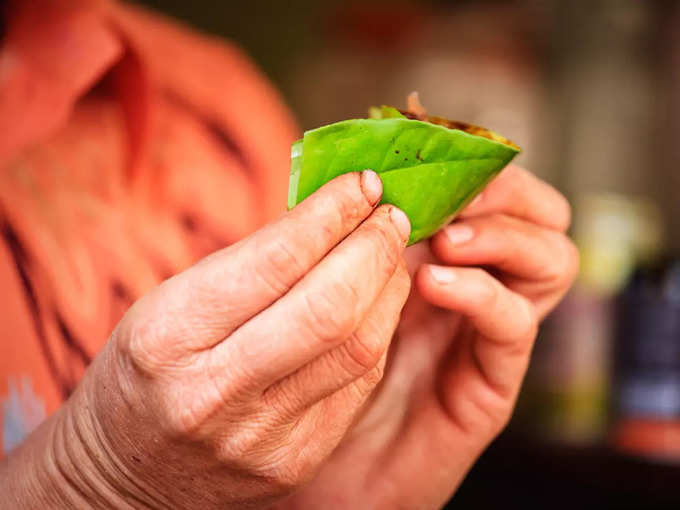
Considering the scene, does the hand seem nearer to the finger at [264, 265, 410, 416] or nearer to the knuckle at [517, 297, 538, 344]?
the finger at [264, 265, 410, 416]

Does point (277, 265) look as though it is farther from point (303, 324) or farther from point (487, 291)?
point (487, 291)

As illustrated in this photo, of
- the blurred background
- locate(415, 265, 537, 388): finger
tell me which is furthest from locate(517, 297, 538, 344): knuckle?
the blurred background

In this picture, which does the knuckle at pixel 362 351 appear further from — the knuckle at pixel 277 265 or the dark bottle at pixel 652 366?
the dark bottle at pixel 652 366

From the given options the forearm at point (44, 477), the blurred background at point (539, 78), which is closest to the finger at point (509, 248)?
the forearm at point (44, 477)

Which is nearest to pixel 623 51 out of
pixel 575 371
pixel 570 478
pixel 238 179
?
pixel 575 371

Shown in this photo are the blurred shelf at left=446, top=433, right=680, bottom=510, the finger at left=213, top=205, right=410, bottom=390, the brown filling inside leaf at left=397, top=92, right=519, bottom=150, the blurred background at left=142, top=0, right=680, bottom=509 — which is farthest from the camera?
the blurred background at left=142, top=0, right=680, bottom=509

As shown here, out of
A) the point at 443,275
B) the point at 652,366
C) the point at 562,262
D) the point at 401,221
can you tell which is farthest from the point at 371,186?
the point at 652,366
